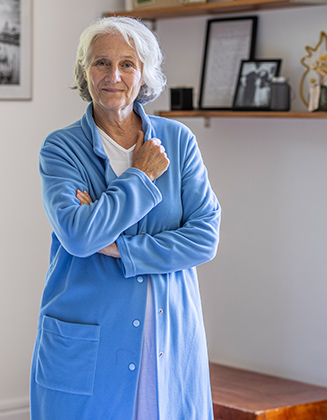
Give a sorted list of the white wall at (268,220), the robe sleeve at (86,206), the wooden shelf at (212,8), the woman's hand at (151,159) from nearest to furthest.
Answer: the robe sleeve at (86,206)
the woman's hand at (151,159)
the wooden shelf at (212,8)
the white wall at (268,220)

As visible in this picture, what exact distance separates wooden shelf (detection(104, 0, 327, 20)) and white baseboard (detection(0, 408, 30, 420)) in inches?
69.1

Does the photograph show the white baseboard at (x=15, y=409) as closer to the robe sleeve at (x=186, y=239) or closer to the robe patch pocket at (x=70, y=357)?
the robe patch pocket at (x=70, y=357)

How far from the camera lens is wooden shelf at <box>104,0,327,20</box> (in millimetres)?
2498

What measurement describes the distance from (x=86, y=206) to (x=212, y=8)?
4.90 ft

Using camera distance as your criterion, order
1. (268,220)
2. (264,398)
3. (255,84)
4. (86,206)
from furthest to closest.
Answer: (268,220), (255,84), (264,398), (86,206)

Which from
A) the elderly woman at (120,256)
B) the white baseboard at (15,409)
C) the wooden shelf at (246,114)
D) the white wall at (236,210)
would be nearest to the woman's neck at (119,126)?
the elderly woman at (120,256)

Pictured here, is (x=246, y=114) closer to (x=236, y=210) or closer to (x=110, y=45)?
(x=236, y=210)

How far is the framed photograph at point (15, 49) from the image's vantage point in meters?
2.68

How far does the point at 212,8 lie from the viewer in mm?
2666

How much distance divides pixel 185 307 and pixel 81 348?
28 centimetres

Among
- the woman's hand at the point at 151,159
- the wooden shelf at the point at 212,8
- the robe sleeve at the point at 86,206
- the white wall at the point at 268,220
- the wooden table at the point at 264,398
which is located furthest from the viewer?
the white wall at the point at 268,220

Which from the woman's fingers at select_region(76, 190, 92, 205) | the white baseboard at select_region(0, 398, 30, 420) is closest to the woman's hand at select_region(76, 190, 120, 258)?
the woman's fingers at select_region(76, 190, 92, 205)

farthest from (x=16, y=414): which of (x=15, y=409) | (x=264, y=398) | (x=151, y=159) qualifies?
(x=151, y=159)

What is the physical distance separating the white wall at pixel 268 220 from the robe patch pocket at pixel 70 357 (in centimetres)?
141
